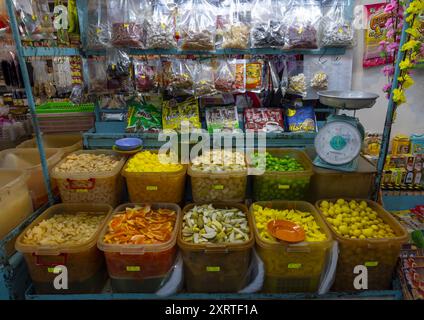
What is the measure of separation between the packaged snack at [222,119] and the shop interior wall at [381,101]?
3.86 feet

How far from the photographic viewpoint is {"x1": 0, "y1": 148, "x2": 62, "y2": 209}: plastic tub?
2.01 m

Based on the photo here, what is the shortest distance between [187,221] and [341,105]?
1.06 meters

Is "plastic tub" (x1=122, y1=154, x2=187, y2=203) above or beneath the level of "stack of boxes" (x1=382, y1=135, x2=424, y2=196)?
above

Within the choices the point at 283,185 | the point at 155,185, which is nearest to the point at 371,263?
the point at 283,185

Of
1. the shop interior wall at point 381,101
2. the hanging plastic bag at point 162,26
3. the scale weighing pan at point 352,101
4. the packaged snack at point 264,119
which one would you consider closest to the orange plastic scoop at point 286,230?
the scale weighing pan at point 352,101

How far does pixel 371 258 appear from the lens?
5.16 ft

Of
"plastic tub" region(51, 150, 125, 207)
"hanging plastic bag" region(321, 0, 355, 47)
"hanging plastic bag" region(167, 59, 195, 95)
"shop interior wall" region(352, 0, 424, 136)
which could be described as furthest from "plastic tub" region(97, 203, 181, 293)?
"shop interior wall" region(352, 0, 424, 136)

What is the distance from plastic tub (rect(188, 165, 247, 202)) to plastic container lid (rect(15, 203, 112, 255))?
525 mm

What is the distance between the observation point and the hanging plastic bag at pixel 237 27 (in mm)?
2117

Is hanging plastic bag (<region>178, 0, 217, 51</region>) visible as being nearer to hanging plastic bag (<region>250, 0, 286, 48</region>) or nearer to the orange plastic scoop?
hanging plastic bag (<region>250, 0, 286, 48</region>)

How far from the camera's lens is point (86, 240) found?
1.55 metres

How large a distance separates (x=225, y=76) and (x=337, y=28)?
0.85 m

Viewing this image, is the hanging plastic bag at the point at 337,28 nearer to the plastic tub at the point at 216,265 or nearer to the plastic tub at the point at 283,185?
the plastic tub at the point at 283,185

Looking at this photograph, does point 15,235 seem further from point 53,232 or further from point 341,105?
point 341,105
